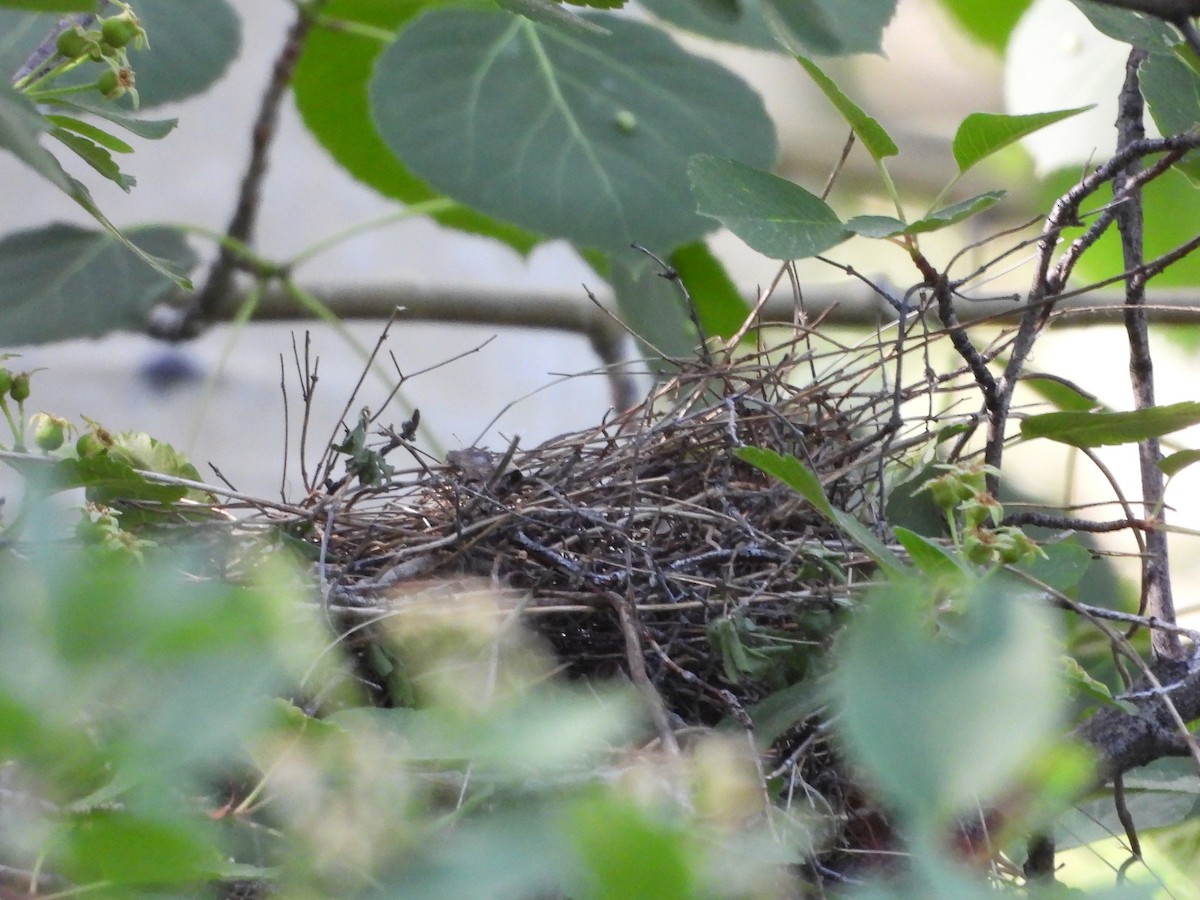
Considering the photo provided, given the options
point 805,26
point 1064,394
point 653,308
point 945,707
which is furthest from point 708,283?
point 945,707

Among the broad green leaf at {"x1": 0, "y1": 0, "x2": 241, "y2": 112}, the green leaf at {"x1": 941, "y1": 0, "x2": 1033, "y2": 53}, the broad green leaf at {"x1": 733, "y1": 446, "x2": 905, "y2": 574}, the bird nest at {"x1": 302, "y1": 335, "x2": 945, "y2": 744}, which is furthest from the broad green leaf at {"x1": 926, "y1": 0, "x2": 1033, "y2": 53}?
the broad green leaf at {"x1": 733, "y1": 446, "x2": 905, "y2": 574}

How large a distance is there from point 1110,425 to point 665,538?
0.55ft

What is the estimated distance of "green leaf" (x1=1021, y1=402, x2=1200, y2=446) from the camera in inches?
13.6

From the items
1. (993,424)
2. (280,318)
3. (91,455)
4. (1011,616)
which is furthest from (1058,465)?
(1011,616)

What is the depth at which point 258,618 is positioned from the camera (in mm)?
151

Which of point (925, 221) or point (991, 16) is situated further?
point (991, 16)

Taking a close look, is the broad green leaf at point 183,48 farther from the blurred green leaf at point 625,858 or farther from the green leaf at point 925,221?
the blurred green leaf at point 625,858

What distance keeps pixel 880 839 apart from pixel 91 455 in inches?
11.4

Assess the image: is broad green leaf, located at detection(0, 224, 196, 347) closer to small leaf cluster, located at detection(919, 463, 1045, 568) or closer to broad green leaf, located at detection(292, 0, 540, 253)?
broad green leaf, located at detection(292, 0, 540, 253)

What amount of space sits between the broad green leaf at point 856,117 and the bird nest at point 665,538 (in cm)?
9

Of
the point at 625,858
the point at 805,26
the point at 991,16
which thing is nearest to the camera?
the point at 625,858

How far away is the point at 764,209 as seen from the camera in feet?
1.12

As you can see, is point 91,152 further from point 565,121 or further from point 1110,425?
point 565,121

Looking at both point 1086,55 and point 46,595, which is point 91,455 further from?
point 1086,55
